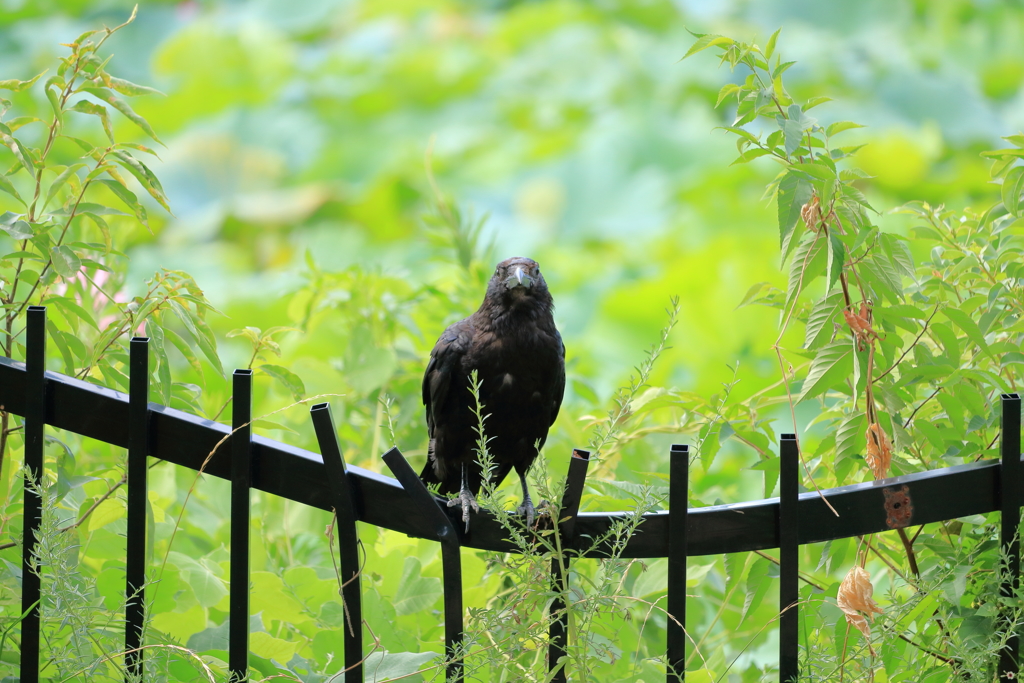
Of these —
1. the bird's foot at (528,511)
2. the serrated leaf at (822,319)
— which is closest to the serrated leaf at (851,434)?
the serrated leaf at (822,319)

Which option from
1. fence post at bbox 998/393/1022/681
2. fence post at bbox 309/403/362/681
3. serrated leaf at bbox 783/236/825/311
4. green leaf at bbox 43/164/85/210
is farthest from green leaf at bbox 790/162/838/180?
green leaf at bbox 43/164/85/210

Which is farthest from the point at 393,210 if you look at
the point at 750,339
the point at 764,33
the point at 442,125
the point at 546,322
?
the point at 546,322

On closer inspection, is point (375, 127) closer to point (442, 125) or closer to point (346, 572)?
point (442, 125)

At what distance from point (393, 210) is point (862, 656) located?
5037mm

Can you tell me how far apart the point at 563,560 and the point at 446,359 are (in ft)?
1.93

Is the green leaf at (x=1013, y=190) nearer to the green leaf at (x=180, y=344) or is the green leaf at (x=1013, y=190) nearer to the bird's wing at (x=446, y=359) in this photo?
the bird's wing at (x=446, y=359)

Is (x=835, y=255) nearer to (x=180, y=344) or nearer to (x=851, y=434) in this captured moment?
(x=851, y=434)

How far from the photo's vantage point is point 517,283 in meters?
1.62

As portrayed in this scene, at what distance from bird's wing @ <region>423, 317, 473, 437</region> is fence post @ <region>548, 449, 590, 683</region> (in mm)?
537

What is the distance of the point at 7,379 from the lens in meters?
1.34

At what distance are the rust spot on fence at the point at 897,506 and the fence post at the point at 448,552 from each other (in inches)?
21.7

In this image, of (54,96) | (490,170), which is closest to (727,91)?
(54,96)

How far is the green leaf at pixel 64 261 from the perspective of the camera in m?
1.27

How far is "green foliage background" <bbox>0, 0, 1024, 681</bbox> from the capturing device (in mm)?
2338
